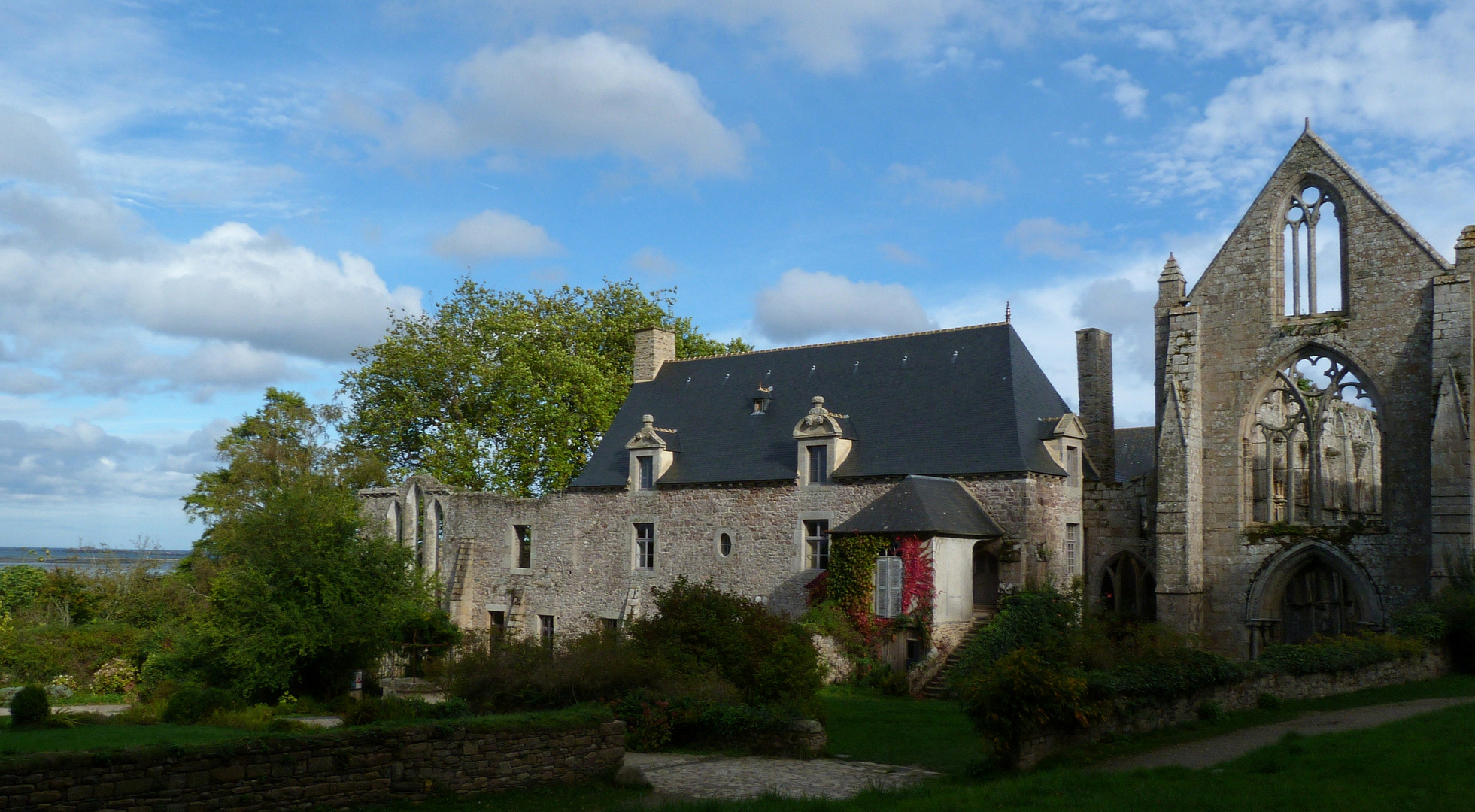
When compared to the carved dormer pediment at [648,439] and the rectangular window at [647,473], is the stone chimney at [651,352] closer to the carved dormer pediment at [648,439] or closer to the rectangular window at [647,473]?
the carved dormer pediment at [648,439]

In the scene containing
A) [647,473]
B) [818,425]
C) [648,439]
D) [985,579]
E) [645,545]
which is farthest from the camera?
[647,473]

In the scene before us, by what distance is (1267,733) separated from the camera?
41.0ft

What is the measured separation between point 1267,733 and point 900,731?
4751 mm

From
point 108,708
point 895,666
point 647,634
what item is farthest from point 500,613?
point 647,634

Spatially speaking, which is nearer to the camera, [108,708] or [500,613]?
[108,708]

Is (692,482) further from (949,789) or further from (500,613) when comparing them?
(949,789)

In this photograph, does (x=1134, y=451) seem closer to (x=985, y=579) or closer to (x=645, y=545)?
(x=985, y=579)

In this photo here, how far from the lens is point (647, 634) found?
15.8m

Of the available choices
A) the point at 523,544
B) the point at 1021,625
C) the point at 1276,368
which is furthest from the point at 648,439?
the point at 1276,368

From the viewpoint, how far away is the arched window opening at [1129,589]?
24812 millimetres

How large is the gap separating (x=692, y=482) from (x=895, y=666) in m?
7.81

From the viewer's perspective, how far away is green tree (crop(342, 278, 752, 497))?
36.9 meters

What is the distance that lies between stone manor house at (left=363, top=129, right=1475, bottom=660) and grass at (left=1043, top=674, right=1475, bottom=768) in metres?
3.61

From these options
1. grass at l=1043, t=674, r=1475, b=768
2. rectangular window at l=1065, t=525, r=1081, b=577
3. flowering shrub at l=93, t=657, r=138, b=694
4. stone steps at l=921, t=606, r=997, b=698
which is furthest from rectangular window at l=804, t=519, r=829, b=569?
flowering shrub at l=93, t=657, r=138, b=694
